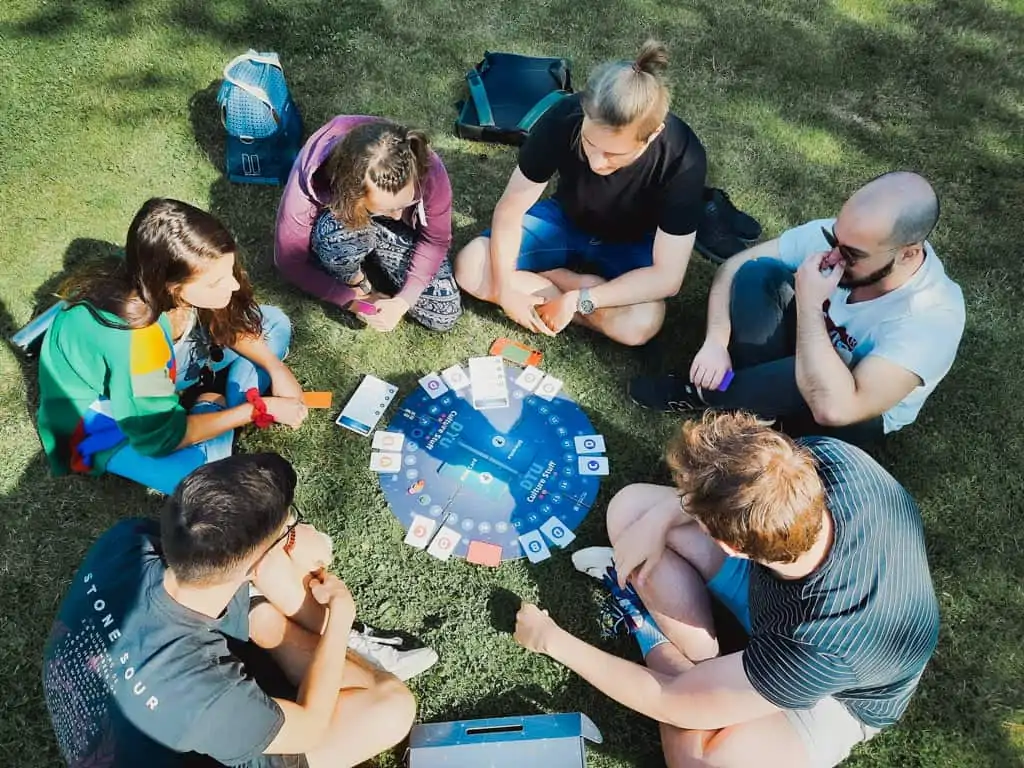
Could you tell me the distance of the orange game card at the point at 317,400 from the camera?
388 cm

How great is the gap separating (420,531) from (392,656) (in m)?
0.58

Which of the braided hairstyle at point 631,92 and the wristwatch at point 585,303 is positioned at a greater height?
the braided hairstyle at point 631,92

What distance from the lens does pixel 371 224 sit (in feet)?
12.8

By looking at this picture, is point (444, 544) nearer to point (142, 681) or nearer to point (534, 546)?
point (534, 546)

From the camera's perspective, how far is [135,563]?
236 cm

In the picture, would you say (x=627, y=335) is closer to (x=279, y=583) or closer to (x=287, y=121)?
(x=279, y=583)

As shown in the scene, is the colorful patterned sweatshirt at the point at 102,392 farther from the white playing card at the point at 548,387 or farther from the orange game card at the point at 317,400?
the white playing card at the point at 548,387

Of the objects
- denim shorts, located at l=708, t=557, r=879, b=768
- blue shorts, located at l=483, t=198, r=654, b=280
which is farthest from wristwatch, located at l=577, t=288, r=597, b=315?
denim shorts, located at l=708, t=557, r=879, b=768

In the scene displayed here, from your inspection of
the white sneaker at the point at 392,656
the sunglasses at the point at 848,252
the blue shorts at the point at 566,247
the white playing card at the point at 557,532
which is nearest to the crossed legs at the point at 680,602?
the white playing card at the point at 557,532

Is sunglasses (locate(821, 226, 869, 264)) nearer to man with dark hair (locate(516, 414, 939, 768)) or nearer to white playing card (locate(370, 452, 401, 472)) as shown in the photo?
man with dark hair (locate(516, 414, 939, 768))

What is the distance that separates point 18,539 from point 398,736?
1955 mm

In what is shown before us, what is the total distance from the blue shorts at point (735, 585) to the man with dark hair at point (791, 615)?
0.03 m

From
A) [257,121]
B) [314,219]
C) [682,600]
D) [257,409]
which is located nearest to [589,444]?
[682,600]

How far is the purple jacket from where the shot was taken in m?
3.70
